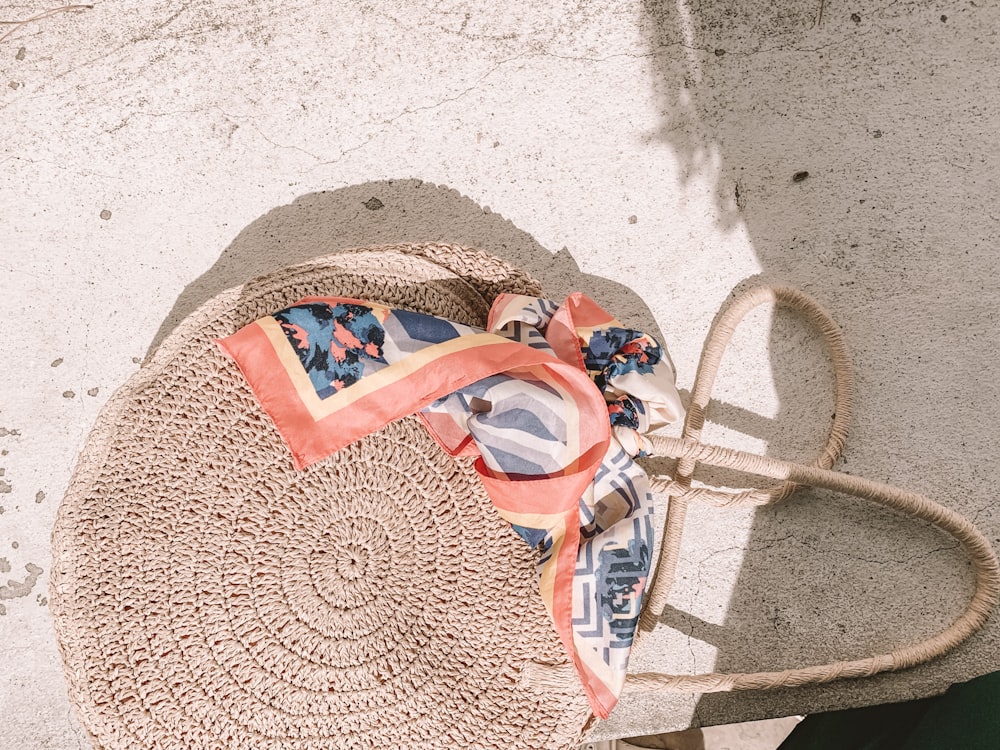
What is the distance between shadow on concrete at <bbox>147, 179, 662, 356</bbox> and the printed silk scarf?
0.60 ft

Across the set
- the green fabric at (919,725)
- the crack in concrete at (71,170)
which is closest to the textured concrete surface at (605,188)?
the crack in concrete at (71,170)

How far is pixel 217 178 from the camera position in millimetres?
832

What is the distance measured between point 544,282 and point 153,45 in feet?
1.87

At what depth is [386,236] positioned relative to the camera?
0.84 meters

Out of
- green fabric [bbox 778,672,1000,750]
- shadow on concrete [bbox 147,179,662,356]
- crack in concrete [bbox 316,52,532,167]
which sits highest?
crack in concrete [bbox 316,52,532,167]

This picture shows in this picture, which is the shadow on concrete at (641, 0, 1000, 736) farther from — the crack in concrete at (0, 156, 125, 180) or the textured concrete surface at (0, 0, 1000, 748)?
the crack in concrete at (0, 156, 125, 180)

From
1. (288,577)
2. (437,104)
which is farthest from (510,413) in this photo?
(437,104)

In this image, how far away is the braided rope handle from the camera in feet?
2.32

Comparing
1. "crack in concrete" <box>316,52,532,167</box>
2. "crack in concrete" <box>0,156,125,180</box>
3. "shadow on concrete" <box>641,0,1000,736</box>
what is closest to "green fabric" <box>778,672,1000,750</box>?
"shadow on concrete" <box>641,0,1000,736</box>

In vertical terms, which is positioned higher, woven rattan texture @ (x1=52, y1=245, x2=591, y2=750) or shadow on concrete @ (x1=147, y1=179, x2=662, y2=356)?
shadow on concrete @ (x1=147, y1=179, x2=662, y2=356)

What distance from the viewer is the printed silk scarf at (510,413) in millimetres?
620

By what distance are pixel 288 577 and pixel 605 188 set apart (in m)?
0.58

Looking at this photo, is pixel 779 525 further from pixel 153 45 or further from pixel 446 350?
pixel 153 45

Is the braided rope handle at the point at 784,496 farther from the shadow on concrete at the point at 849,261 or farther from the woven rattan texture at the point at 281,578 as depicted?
the woven rattan texture at the point at 281,578
